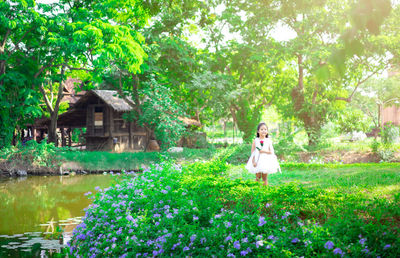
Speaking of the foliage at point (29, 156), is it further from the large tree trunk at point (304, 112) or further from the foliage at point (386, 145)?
the foliage at point (386, 145)

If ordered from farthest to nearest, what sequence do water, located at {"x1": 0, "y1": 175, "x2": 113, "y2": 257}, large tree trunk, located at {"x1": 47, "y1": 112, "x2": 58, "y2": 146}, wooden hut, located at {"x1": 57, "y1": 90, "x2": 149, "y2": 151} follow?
wooden hut, located at {"x1": 57, "y1": 90, "x2": 149, "y2": 151}, large tree trunk, located at {"x1": 47, "y1": 112, "x2": 58, "y2": 146}, water, located at {"x1": 0, "y1": 175, "x2": 113, "y2": 257}

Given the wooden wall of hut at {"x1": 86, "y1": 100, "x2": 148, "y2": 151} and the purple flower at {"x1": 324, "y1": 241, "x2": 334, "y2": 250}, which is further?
the wooden wall of hut at {"x1": 86, "y1": 100, "x2": 148, "y2": 151}

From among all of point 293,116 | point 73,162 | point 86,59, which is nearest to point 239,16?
point 293,116

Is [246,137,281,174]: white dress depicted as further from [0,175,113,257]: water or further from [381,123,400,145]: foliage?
[381,123,400,145]: foliage

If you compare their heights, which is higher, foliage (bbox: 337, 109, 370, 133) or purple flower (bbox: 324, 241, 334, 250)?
foliage (bbox: 337, 109, 370, 133)

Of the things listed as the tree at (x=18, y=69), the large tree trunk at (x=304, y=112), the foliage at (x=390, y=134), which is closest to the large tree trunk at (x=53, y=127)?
the tree at (x=18, y=69)

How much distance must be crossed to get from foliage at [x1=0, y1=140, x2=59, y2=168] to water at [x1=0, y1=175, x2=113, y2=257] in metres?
0.90

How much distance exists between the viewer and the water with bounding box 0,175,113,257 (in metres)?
7.77

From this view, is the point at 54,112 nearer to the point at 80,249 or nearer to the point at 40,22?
the point at 40,22

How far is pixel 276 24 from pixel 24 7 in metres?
13.9

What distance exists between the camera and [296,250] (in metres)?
4.48

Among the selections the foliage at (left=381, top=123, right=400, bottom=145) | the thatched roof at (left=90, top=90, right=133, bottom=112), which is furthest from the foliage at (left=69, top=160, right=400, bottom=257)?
the thatched roof at (left=90, top=90, right=133, bottom=112)

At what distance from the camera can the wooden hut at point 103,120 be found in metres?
26.6

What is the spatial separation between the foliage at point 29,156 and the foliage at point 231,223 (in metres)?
13.6
